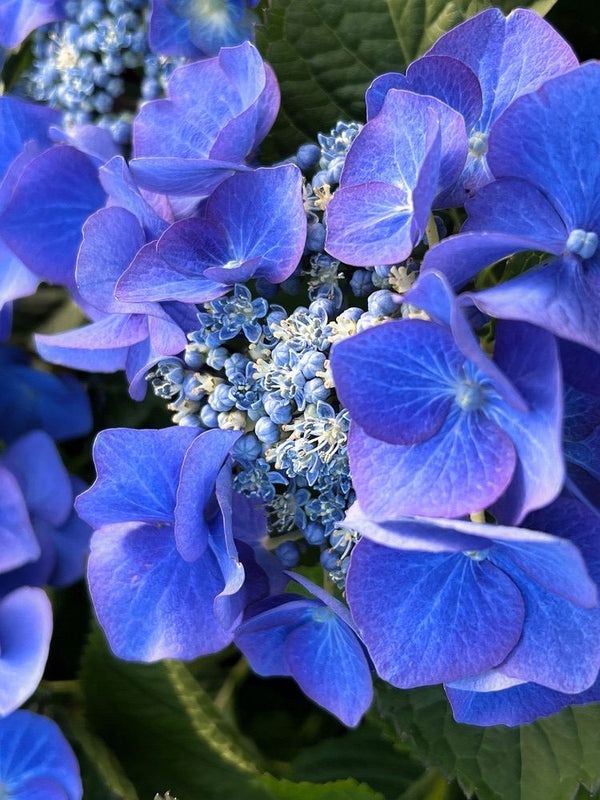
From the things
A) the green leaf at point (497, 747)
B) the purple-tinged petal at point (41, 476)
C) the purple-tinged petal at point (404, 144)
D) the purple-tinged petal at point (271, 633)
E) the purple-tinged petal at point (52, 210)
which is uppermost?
the purple-tinged petal at point (404, 144)

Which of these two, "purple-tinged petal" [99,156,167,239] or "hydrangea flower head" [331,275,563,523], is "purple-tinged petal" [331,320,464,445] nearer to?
"hydrangea flower head" [331,275,563,523]

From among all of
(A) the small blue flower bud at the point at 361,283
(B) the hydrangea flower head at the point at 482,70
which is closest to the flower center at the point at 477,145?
(B) the hydrangea flower head at the point at 482,70

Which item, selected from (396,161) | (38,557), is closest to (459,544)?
(396,161)

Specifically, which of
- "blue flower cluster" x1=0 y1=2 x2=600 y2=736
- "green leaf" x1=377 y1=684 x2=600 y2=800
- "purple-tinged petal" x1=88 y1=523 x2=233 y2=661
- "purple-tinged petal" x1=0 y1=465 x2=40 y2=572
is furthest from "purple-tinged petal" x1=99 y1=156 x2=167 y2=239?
"green leaf" x1=377 y1=684 x2=600 y2=800

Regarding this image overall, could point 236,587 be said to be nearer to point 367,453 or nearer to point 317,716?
point 367,453

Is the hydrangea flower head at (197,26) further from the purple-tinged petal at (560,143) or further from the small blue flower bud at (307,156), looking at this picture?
the purple-tinged petal at (560,143)

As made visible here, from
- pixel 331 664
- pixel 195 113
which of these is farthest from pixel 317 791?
pixel 195 113

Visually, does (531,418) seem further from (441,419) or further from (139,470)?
(139,470)
